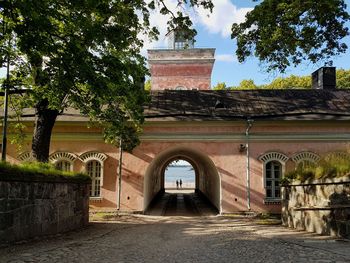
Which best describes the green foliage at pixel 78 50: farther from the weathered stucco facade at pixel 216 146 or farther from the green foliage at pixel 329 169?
the green foliage at pixel 329 169

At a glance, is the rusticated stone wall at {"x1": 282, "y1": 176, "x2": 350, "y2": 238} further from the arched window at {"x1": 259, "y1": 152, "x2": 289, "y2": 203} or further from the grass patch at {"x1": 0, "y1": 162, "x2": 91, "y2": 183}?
the grass patch at {"x1": 0, "y1": 162, "x2": 91, "y2": 183}

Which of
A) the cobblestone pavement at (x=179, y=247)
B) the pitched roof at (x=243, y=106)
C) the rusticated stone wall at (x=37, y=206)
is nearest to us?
the cobblestone pavement at (x=179, y=247)

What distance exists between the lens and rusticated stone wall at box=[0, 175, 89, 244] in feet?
25.8

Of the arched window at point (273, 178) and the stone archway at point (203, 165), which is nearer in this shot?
the arched window at point (273, 178)

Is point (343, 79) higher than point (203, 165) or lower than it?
higher

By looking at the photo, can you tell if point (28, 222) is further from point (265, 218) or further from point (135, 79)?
point (265, 218)

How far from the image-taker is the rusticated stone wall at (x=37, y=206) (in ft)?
25.8

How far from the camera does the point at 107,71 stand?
9.84m

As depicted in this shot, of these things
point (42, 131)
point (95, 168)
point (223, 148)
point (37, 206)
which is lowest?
point (37, 206)

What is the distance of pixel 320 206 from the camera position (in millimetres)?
11234

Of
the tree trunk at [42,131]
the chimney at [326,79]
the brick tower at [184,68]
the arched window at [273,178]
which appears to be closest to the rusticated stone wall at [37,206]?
the tree trunk at [42,131]

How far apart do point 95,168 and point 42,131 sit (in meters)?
5.36

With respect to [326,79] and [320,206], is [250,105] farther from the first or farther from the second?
[320,206]

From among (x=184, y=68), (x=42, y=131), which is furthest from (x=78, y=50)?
(x=184, y=68)
